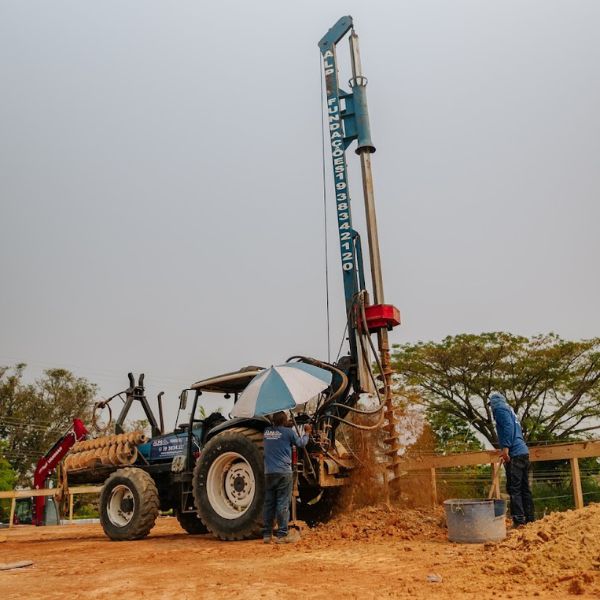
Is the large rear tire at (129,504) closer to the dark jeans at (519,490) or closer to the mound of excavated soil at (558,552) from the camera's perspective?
the dark jeans at (519,490)

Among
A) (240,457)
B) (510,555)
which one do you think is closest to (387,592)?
(510,555)

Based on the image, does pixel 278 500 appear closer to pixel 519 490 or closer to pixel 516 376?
pixel 519 490

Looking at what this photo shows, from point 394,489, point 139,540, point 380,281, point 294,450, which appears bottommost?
point 139,540

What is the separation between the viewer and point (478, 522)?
667cm

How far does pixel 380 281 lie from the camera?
991cm

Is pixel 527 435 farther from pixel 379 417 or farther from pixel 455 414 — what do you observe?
pixel 379 417

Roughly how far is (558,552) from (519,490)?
8.72 feet

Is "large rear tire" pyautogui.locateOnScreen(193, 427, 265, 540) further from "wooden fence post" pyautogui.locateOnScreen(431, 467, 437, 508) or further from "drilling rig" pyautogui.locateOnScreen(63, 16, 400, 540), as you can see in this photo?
"wooden fence post" pyautogui.locateOnScreen(431, 467, 437, 508)

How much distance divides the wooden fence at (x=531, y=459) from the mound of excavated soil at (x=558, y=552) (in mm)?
2204

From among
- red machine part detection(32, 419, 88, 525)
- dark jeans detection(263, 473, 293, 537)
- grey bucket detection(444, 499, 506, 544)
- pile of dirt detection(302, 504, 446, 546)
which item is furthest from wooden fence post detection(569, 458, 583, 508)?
red machine part detection(32, 419, 88, 525)

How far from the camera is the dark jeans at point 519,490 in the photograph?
7.49m

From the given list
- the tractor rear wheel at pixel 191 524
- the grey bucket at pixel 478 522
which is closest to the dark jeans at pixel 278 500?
the grey bucket at pixel 478 522

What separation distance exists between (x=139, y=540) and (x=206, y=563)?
11.9 feet

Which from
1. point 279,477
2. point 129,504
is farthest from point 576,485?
point 129,504
